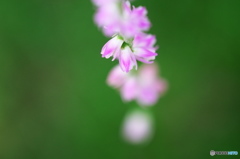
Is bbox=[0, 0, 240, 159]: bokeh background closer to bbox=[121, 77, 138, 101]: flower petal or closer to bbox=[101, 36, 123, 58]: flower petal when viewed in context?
bbox=[121, 77, 138, 101]: flower petal

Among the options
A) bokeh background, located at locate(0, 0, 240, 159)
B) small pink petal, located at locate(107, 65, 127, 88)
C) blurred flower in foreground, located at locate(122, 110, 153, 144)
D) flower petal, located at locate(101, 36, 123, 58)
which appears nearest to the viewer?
flower petal, located at locate(101, 36, 123, 58)

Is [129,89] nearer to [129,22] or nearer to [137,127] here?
[129,22]

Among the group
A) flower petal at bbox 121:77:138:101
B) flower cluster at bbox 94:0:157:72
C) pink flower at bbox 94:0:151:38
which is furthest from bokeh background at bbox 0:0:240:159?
flower cluster at bbox 94:0:157:72

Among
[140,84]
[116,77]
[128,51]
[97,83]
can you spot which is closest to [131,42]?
[128,51]

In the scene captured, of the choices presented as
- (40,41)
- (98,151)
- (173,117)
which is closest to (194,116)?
(173,117)

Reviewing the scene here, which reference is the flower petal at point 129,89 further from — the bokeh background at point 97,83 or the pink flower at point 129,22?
the bokeh background at point 97,83

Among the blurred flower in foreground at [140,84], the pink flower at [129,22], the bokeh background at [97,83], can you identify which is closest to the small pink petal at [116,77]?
the blurred flower in foreground at [140,84]

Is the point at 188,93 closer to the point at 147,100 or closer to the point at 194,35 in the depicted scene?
the point at 194,35

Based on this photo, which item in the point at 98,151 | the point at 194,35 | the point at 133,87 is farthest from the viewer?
the point at 98,151
